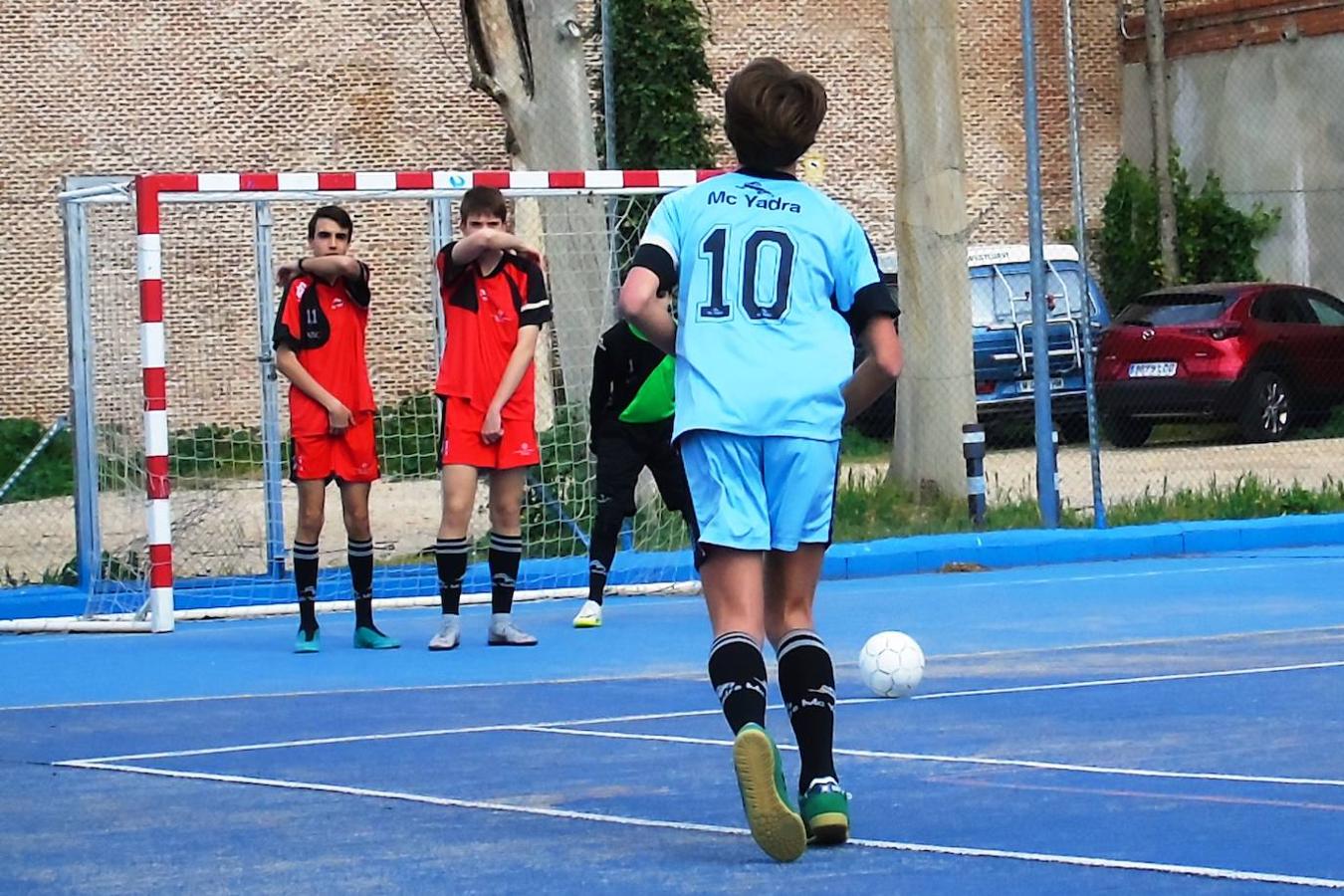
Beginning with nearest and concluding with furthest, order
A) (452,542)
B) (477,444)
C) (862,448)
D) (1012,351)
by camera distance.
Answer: (477,444) < (452,542) < (862,448) < (1012,351)

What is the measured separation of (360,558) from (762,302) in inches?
234

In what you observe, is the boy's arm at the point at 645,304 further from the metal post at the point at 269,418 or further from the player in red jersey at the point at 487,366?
the metal post at the point at 269,418

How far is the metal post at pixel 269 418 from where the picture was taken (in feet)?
50.0

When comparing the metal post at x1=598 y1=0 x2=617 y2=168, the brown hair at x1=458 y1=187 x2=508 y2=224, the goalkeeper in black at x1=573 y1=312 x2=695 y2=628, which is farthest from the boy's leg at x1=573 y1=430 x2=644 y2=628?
the metal post at x1=598 y1=0 x2=617 y2=168

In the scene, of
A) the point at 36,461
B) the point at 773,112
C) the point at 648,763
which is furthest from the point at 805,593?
the point at 36,461

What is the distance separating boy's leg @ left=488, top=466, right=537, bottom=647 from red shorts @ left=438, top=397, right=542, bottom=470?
93 millimetres

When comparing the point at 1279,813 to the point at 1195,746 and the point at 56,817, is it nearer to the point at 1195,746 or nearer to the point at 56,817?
the point at 1195,746

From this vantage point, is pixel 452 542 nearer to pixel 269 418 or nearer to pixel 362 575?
pixel 362 575

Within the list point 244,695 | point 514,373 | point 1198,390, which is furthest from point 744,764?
point 1198,390

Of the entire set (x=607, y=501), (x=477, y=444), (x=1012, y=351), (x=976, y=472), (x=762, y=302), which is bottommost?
(x=607, y=501)

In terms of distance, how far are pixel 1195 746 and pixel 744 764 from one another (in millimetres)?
2336

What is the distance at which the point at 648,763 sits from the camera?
7570 mm

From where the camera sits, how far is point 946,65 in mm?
18906

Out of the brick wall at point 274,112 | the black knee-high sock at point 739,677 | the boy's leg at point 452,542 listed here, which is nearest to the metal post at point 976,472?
the boy's leg at point 452,542
